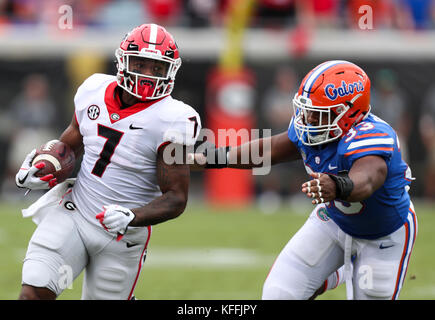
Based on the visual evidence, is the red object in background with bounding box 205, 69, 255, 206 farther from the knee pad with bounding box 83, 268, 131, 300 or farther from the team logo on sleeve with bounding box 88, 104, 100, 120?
the knee pad with bounding box 83, 268, 131, 300

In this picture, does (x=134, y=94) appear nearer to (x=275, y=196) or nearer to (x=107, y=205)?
(x=107, y=205)

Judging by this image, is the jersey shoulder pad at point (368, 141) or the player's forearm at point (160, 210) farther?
the player's forearm at point (160, 210)

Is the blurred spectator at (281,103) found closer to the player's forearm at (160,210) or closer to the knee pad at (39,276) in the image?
the player's forearm at (160,210)

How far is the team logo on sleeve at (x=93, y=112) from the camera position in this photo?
4152 mm

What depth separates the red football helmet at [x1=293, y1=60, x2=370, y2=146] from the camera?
13.1ft

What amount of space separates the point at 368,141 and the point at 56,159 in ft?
5.45

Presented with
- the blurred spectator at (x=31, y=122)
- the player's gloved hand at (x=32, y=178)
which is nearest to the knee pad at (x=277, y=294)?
the player's gloved hand at (x=32, y=178)

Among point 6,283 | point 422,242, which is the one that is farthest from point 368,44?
point 6,283

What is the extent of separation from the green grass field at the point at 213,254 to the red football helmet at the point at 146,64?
77.5 inches

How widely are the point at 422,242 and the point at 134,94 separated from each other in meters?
5.68

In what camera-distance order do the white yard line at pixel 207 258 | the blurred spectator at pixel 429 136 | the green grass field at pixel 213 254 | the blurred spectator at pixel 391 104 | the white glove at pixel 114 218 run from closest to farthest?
the white glove at pixel 114 218
the green grass field at pixel 213 254
the white yard line at pixel 207 258
the blurred spectator at pixel 391 104
the blurred spectator at pixel 429 136

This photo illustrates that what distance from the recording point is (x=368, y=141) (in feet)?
12.5

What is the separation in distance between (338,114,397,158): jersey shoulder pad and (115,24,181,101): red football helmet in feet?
3.29

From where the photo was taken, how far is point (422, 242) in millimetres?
8883
